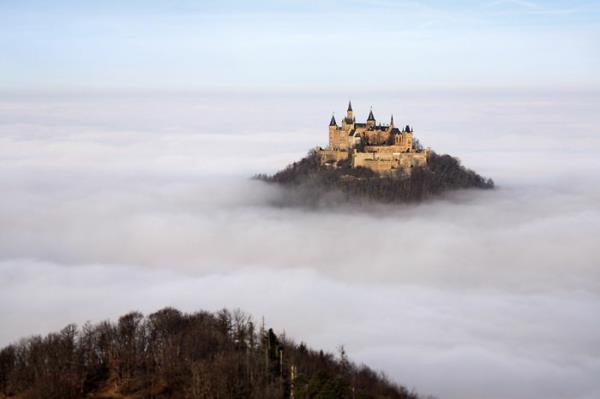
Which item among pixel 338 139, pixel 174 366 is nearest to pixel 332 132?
pixel 338 139

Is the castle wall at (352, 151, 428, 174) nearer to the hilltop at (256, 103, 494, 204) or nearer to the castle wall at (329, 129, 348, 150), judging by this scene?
the hilltop at (256, 103, 494, 204)

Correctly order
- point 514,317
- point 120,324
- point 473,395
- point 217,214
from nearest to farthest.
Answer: point 120,324, point 473,395, point 514,317, point 217,214

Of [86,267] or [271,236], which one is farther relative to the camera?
[271,236]

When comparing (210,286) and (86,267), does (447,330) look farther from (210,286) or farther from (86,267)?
(86,267)

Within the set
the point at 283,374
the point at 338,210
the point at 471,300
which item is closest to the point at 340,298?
the point at 471,300

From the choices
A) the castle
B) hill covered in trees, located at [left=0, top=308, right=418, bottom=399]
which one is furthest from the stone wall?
hill covered in trees, located at [left=0, top=308, right=418, bottom=399]

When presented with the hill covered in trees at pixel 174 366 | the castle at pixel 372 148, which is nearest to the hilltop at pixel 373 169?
the castle at pixel 372 148

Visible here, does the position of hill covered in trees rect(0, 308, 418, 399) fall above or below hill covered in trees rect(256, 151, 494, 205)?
below
